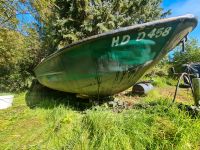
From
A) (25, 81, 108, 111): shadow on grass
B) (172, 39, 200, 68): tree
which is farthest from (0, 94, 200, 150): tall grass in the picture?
(172, 39, 200, 68): tree

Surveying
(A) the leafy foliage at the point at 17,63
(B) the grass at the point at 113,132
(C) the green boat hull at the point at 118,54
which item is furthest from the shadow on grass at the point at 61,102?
(A) the leafy foliage at the point at 17,63

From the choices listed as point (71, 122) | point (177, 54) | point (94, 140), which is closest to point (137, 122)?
point (94, 140)

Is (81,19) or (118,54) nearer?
(118,54)

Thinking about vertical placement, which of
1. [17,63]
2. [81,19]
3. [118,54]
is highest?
[81,19]

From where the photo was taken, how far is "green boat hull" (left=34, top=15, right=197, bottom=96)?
379 centimetres

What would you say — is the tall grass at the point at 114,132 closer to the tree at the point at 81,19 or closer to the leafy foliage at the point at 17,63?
the tree at the point at 81,19

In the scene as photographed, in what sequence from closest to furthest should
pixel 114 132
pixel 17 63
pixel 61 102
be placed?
1. pixel 114 132
2. pixel 61 102
3. pixel 17 63

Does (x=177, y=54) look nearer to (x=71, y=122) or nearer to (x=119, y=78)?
(x=119, y=78)

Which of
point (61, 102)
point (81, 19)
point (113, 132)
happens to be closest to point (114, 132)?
point (113, 132)

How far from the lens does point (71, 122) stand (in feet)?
11.6

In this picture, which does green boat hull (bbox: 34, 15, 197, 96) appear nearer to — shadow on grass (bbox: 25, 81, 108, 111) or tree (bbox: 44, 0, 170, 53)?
shadow on grass (bbox: 25, 81, 108, 111)

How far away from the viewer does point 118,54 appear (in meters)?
4.00

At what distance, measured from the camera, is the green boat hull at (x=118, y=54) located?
3.79 m

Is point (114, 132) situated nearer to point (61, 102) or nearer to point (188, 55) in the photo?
point (61, 102)
